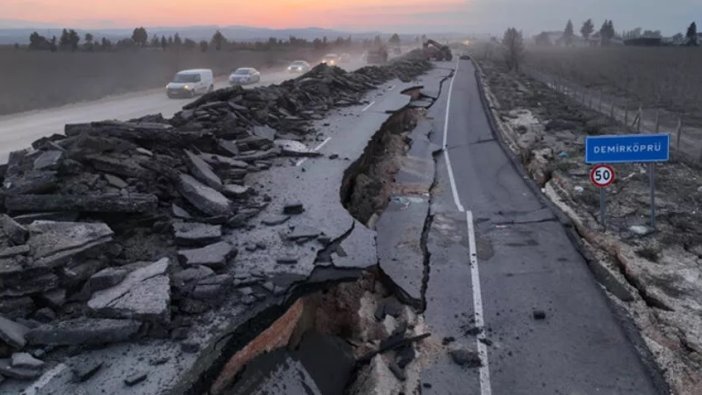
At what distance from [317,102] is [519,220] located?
12.8m

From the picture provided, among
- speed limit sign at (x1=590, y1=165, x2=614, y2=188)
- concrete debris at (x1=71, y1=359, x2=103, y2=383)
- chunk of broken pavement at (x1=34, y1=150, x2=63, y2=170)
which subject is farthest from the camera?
speed limit sign at (x1=590, y1=165, x2=614, y2=188)

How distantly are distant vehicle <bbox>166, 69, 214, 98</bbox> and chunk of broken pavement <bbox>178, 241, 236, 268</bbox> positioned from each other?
1071 inches

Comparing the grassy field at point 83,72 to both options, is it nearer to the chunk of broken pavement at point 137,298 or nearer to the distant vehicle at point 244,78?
the distant vehicle at point 244,78

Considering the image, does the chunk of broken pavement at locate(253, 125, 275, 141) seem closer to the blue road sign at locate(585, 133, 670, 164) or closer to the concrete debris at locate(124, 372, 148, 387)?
the blue road sign at locate(585, 133, 670, 164)

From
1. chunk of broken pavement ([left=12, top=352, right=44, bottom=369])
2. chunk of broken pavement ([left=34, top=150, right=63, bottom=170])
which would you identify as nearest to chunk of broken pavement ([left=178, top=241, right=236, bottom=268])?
chunk of broken pavement ([left=12, top=352, right=44, bottom=369])

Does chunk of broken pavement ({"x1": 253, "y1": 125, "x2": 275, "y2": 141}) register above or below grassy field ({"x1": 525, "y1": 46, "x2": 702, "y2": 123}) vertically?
below

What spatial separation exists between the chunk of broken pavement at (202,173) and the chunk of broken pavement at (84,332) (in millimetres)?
4395

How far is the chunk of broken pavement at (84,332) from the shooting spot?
5.18 metres

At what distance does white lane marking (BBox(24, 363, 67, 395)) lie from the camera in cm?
467

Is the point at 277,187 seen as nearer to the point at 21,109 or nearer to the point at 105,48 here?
Result: the point at 21,109

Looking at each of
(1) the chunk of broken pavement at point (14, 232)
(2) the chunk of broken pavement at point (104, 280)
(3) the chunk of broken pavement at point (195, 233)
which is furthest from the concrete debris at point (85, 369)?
(3) the chunk of broken pavement at point (195, 233)

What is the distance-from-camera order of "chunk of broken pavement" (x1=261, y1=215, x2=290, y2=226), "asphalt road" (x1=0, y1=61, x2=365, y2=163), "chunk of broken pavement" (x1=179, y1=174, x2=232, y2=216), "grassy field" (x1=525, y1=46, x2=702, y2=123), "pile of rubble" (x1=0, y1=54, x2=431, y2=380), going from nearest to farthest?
"pile of rubble" (x1=0, y1=54, x2=431, y2=380)
"chunk of broken pavement" (x1=179, y1=174, x2=232, y2=216)
"chunk of broken pavement" (x1=261, y1=215, x2=290, y2=226)
"asphalt road" (x1=0, y1=61, x2=365, y2=163)
"grassy field" (x1=525, y1=46, x2=702, y2=123)

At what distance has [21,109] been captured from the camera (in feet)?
98.2

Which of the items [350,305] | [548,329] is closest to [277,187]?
[350,305]
